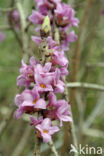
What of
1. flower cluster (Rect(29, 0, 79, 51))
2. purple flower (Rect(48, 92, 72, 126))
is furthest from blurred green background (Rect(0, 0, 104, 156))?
purple flower (Rect(48, 92, 72, 126))

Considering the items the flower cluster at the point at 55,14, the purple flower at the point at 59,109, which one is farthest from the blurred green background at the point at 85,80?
the purple flower at the point at 59,109

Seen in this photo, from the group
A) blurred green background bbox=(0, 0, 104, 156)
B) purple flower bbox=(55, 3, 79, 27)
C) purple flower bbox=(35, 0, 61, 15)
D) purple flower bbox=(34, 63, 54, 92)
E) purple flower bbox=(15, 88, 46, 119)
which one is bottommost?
blurred green background bbox=(0, 0, 104, 156)

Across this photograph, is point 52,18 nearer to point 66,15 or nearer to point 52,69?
point 66,15

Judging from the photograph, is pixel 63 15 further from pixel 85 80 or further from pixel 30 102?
pixel 85 80

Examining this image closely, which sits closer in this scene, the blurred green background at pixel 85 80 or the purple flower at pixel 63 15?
the purple flower at pixel 63 15

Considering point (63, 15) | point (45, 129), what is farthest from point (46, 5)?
point (45, 129)

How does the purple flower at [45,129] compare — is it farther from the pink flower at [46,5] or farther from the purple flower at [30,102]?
the pink flower at [46,5]

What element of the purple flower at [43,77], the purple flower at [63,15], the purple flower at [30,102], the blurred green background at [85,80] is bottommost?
the blurred green background at [85,80]

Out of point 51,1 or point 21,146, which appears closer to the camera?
point 51,1

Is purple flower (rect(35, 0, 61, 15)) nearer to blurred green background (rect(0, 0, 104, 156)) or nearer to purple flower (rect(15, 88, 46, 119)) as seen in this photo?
purple flower (rect(15, 88, 46, 119))

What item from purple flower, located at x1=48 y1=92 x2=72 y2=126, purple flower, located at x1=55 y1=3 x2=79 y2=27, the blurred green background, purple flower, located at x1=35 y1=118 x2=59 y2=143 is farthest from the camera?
A: the blurred green background

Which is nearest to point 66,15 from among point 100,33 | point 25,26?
point 25,26
